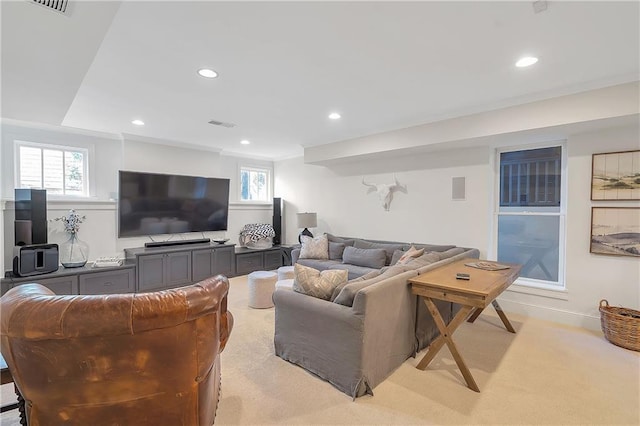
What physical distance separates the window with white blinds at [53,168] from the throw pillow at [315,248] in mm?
3613

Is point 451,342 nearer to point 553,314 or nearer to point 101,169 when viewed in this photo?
point 553,314

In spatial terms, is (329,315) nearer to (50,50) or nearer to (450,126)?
(50,50)

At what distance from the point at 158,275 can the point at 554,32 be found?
18.1ft

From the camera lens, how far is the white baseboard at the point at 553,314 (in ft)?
11.1

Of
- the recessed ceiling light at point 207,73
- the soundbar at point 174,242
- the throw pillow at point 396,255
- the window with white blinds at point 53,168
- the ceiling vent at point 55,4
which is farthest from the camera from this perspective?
the soundbar at point 174,242

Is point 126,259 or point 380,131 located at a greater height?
point 380,131

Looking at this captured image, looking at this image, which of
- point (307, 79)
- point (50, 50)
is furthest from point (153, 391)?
point (307, 79)

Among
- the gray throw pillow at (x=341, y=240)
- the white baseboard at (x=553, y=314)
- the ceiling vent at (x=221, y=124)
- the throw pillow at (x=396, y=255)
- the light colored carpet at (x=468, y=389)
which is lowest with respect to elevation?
the light colored carpet at (x=468, y=389)

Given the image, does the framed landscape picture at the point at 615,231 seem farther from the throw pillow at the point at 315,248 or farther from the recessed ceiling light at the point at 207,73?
the recessed ceiling light at the point at 207,73

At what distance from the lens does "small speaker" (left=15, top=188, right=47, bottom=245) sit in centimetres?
374

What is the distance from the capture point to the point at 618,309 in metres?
3.10

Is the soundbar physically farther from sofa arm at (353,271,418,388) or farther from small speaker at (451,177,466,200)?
small speaker at (451,177,466,200)

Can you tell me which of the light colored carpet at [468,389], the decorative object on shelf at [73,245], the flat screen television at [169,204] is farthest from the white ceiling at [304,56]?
the light colored carpet at [468,389]

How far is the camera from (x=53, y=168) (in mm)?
4414
